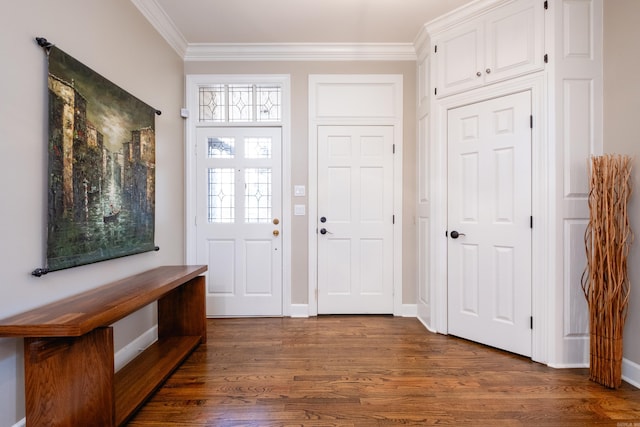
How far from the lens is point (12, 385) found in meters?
1.39

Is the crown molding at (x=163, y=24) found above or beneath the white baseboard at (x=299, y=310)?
above

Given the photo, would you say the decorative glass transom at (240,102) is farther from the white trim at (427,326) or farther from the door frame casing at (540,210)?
the white trim at (427,326)

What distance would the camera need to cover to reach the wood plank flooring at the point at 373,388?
1645 millimetres

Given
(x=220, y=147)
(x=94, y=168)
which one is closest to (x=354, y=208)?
(x=220, y=147)

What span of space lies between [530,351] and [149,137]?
3.43 meters

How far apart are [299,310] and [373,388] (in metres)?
1.40

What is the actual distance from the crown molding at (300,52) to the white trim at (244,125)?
0.19m

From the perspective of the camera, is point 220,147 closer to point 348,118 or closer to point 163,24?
point 163,24

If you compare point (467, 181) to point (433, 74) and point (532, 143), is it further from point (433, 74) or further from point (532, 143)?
point (433, 74)

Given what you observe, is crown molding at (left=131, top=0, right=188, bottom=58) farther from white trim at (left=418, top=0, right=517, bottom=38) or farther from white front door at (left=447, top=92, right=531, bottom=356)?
white front door at (left=447, top=92, right=531, bottom=356)

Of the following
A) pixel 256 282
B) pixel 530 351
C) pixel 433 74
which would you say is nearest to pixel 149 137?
pixel 256 282

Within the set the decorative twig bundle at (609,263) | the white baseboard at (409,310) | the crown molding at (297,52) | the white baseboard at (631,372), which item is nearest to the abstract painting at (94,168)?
the crown molding at (297,52)

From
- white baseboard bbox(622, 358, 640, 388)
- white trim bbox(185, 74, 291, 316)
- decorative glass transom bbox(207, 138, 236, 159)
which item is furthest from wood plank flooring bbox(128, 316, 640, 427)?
decorative glass transom bbox(207, 138, 236, 159)

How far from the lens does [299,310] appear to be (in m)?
3.19
